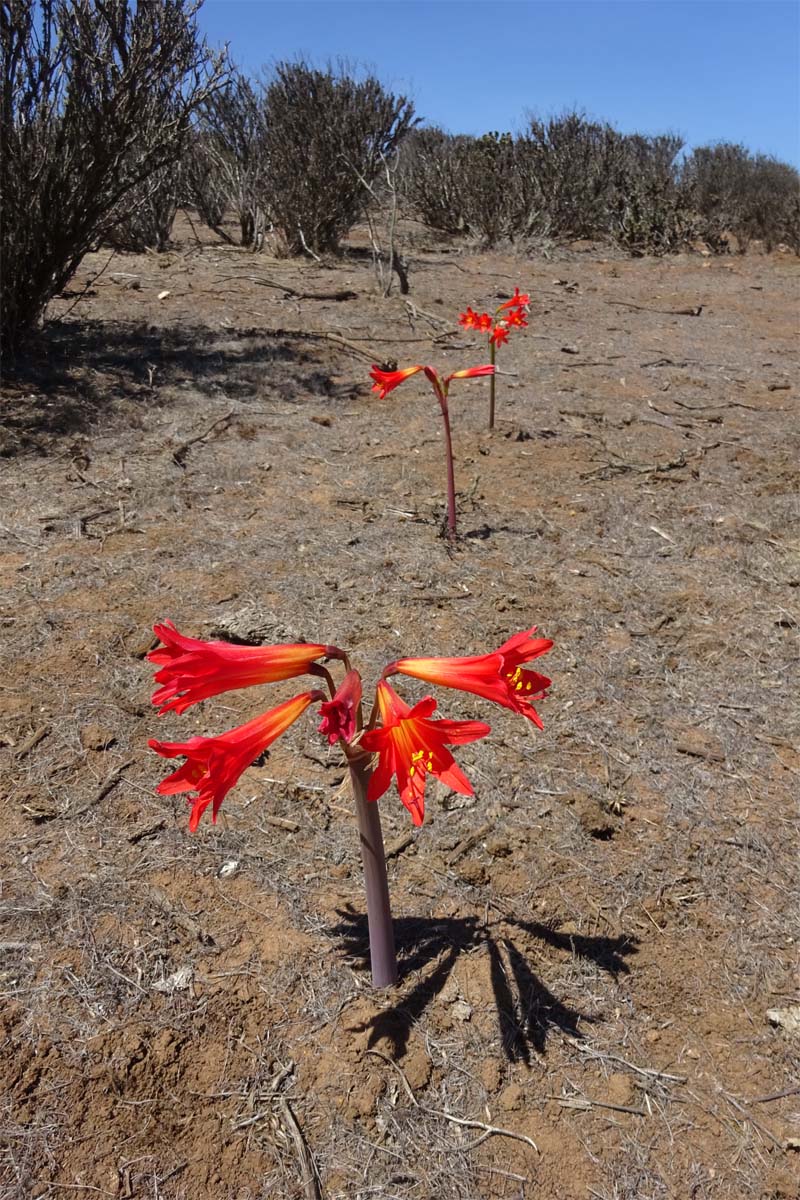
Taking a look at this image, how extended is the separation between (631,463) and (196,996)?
3946 millimetres

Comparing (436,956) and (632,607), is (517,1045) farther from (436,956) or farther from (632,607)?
(632,607)

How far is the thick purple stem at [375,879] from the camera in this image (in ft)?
4.83

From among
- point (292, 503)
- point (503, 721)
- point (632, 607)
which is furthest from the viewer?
point (292, 503)

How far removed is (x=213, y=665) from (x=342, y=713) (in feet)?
0.77

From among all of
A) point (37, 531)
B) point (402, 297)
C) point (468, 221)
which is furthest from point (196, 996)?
point (468, 221)

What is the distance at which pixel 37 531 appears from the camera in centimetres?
378

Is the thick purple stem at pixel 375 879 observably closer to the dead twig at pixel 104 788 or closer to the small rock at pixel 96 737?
the dead twig at pixel 104 788

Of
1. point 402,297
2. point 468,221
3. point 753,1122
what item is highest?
point 468,221

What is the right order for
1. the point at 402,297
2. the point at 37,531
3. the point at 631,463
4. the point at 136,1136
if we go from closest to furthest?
the point at 136,1136 < the point at 37,531 < the point at 631,463 < the point at 402,297

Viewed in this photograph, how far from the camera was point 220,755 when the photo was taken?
50.8 inches

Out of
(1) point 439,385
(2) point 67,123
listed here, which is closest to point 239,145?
(2) point 67,123

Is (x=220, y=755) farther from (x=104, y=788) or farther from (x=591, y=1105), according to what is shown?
(x=104, y=788)

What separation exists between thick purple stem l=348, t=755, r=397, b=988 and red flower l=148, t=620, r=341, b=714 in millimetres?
216

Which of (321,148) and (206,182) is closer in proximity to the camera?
(321,148)
